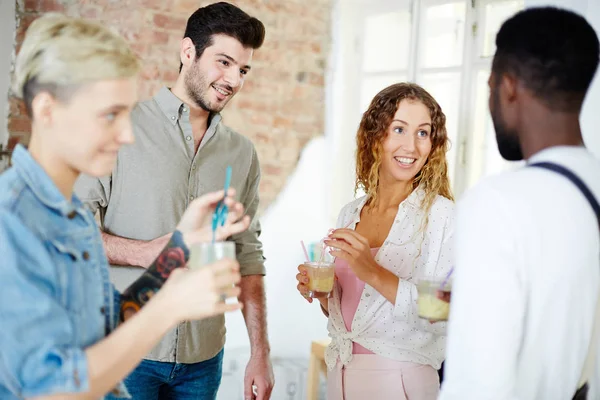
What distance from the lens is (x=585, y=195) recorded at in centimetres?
107

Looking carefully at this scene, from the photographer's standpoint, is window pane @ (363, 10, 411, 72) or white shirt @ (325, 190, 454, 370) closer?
white shirt @ (325, 190, 454, 370)

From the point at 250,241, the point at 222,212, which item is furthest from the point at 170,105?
the point at 222,212

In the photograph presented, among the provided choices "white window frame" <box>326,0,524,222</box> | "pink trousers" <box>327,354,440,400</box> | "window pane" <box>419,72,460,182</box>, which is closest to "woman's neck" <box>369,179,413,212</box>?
"pink trousers" <box>327,354,440,400</box>

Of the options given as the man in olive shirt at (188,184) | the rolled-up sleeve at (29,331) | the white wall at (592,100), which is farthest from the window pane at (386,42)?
the rolled-up sleeve at (29,331)

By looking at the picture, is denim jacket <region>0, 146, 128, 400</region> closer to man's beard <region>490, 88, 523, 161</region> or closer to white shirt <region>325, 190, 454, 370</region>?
man's beard <region>490, 88, 523, 161</region>

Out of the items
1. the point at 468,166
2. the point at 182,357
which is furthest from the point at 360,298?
the point at 468,166

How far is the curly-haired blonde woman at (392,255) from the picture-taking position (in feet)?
6.22

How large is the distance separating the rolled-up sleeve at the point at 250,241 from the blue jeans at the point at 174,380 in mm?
308

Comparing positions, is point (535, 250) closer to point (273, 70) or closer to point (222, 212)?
point (222, 212)

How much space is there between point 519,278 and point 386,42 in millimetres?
2724

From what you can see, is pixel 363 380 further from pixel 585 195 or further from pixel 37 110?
pixel 37 110

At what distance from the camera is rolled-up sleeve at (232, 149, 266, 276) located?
2117mm

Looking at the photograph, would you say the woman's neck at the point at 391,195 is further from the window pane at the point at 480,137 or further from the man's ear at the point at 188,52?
the window pane at the point at 480,137

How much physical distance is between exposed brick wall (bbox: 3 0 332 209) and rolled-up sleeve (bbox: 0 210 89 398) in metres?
2.29
